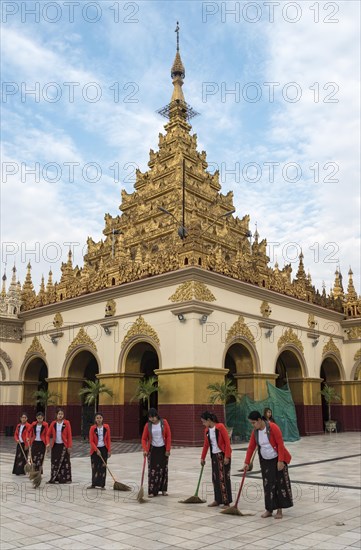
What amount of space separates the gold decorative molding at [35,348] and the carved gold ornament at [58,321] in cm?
152

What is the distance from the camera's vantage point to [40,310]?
24891mm

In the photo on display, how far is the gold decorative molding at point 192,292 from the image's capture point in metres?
18.3

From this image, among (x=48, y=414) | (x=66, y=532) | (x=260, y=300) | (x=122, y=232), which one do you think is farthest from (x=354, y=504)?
(x=122, y=232)

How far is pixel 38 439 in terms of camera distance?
1163 cm

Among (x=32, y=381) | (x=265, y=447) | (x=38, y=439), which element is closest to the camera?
(x=265, y=447)

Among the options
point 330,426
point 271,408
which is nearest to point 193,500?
point 271,408

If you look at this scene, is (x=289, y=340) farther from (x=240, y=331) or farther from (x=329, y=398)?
(x=329, y=398)

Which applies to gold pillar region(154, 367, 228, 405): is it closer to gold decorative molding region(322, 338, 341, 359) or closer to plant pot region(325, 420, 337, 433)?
gold decorative molding region(322, 338, 341, 359)

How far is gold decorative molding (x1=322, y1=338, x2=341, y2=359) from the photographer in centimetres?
2520

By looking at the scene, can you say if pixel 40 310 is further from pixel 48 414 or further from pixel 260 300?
pixel 260 300

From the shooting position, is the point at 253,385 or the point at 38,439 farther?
the point at 253,385

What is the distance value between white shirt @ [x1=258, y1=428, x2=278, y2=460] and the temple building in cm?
981

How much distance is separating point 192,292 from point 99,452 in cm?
883

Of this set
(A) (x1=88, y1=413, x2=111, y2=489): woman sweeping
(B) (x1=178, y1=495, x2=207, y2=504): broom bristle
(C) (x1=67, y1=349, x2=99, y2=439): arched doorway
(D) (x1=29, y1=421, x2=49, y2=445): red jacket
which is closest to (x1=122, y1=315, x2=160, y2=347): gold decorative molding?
(C) (x1=67, y1=349, x2=99, y2=439): arched doorway
